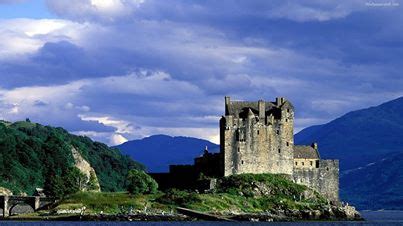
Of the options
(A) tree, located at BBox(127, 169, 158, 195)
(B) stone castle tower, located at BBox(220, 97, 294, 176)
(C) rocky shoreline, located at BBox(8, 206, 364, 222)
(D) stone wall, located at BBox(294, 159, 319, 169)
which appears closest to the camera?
(C) rocky shoreline, located at BBox(8, 206, 364, 222)

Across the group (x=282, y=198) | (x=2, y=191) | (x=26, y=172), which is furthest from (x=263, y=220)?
(x=26, y=172)

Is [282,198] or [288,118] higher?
[288,118]

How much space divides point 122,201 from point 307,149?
32.6 metres

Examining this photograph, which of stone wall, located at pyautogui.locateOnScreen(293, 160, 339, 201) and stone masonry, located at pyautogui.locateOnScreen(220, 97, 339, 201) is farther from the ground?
stone masonry, located at pyautogui.locateOnScreen(220, 97, 339, 201)

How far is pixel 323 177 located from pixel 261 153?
1207 centimetres

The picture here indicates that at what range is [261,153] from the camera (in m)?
149

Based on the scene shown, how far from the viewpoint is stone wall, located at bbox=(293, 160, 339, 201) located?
15300 centimetres

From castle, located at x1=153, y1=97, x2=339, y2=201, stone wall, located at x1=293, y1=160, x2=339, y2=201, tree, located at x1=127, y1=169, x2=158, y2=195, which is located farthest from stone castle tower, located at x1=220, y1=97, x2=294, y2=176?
tree, located at x1=127, y1=169, x2=158, y2=195

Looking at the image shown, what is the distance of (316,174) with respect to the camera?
505 ft

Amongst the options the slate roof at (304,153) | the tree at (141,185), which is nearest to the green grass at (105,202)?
the tree at (141,185)

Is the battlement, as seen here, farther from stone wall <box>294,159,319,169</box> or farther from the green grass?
the green grass

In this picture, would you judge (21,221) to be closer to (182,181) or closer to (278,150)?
(182,181)

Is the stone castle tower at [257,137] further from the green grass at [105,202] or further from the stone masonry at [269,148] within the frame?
the green grass at [105,202]

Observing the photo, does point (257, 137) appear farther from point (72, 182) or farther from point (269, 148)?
point (72, 182)
